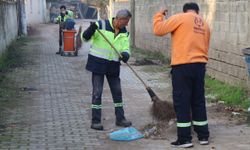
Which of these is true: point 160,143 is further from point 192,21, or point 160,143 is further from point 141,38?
point 141,38

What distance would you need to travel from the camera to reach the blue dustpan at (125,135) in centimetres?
697

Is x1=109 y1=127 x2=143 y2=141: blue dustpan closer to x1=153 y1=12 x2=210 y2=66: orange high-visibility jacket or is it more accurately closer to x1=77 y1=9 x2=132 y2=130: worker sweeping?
x1=77 y1=9 x2=132 y2=130: worker sweeping

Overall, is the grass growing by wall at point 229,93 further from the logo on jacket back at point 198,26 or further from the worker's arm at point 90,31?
the worker's arm at point 90,31

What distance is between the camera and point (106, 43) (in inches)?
295

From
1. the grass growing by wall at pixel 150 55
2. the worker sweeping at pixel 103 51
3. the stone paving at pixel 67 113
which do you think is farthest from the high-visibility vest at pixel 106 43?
the grass growing by wall at pixel 150 55

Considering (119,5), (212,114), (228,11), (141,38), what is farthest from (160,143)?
(119,5)

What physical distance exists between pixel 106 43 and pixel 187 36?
1406mm

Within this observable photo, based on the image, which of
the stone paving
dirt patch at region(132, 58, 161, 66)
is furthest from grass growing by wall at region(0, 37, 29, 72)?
dirt patch at region(132, 58, 161, 66)

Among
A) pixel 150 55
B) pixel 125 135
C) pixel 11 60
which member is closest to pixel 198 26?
pixel 125 135

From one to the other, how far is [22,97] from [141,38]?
10719 millimetres

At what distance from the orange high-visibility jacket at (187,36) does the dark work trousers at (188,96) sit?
→ 107mm

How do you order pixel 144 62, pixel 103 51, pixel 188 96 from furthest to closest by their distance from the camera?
pixel 144 62
pixel 103 51
pixel 188 96

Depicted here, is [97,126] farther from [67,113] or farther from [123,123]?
[67,113]

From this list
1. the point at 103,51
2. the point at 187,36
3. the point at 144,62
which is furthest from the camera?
the point at 144,62
